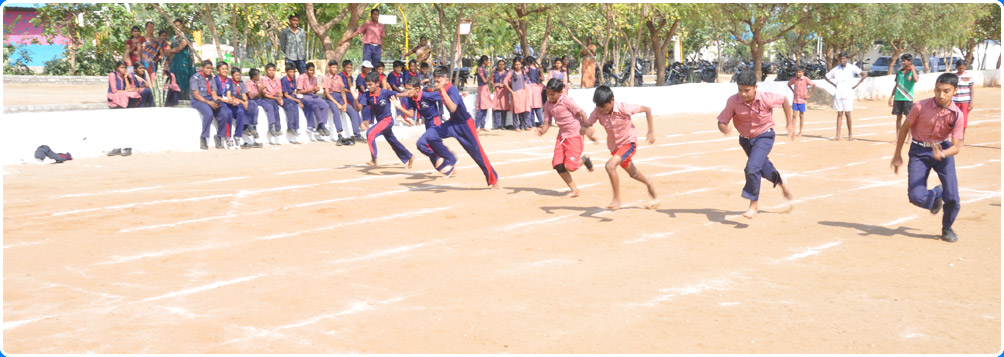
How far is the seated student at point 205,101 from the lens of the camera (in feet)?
52.5

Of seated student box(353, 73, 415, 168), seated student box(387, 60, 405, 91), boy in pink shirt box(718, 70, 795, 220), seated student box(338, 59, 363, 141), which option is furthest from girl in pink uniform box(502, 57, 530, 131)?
boy in pink shirt box(718, 70, 795, 220)

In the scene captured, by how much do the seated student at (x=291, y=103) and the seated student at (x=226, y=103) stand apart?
994mm

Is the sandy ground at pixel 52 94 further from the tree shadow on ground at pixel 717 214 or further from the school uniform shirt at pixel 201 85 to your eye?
the tree shadow on ground at pixel 717 214

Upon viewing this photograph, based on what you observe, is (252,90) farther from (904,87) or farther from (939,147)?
(939,147)

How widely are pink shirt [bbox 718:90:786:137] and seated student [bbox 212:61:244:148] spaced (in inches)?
372

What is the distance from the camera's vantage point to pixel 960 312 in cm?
604

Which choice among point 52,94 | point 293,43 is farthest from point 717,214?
point 52,94

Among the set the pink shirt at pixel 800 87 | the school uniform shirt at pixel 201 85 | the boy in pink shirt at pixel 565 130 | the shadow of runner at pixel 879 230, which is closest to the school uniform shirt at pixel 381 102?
the boy in pink shirt at pixel 565 130

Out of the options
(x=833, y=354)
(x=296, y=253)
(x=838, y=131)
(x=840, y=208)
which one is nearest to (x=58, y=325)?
(x=296, y=253)

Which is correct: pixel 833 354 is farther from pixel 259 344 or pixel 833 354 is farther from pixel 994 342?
pixel 259 344

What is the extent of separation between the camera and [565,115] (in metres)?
10.6

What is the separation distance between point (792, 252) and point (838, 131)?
34.0 ft

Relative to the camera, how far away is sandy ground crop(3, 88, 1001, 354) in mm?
5559

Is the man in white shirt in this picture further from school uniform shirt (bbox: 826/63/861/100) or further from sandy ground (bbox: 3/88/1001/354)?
sandy ground (bbox: 3/88/1001/354)
